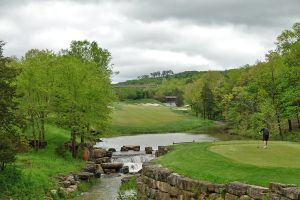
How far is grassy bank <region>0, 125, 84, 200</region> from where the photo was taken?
1038 inches

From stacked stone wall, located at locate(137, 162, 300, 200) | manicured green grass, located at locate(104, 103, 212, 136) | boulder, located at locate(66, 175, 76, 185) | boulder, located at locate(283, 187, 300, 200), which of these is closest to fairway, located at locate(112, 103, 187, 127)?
manicured green grass, located at locate(104, 103, 212, 136)

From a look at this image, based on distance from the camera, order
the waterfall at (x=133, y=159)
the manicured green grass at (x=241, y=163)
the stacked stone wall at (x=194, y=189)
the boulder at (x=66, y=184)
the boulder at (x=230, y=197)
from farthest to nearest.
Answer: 1. the waterfall at (x=133, y=159)
2. the boulder at (x=66, y=184)
3. the manicured green grass at (x=241, y=163)
4. the boulder at (x=230, y=197)
5. the stacked stone wall at (x=194, y=189)

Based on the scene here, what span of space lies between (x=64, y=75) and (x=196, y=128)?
53.7 metres

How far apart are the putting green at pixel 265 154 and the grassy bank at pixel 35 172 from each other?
1169 cm

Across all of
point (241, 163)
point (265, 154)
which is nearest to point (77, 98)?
point (265, 154)

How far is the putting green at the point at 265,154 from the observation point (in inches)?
783

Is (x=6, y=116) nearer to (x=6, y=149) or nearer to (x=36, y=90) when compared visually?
(x=6, y=149)

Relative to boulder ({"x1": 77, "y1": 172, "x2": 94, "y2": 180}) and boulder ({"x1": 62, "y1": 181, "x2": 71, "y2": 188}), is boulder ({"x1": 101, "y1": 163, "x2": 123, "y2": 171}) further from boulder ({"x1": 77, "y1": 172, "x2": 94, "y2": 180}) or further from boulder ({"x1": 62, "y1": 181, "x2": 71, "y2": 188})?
boulder ({"x1": 62, "y1": 181, "x2": 71, "y2": 188})

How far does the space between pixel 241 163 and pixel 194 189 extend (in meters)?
2.77

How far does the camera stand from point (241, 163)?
20047 mm

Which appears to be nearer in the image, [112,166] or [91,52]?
[112,166]

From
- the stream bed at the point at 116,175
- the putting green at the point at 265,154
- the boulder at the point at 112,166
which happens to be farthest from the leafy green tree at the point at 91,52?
the putting green at the point at 265,154

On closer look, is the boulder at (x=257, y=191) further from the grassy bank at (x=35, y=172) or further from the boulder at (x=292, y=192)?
the grassy bank at (x=35, y=172)

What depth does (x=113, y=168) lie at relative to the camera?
135 ft
